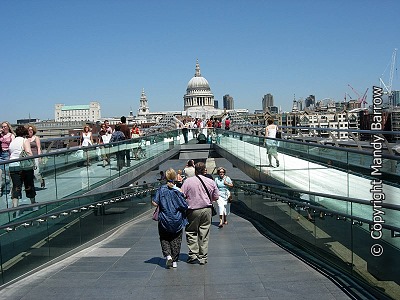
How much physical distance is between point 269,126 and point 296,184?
Answer: 16.8 feet

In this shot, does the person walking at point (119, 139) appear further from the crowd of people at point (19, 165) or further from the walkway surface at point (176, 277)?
the walkway surface at point (176, 277)

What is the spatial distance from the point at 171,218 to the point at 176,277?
3.19 feet

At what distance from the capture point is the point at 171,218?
26.9 ft

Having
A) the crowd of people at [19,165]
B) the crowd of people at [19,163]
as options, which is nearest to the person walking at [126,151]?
the crowd of people at [19,163]

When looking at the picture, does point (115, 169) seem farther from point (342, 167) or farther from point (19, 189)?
point (342, 167)

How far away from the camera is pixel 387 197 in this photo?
669cm

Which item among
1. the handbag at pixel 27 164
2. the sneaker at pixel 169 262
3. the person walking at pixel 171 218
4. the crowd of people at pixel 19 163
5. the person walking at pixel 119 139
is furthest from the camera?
the person walking at pixel 119 139

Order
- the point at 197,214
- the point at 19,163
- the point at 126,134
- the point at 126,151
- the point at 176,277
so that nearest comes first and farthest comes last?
the point at 176,277 → the point at 197,214 → the point at 19,163 → the point at 126,151 → the point at 126,134

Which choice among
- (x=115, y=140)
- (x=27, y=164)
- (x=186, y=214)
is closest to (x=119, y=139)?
(x=115, y=140)

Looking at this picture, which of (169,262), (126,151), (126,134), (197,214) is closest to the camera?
(169,262)

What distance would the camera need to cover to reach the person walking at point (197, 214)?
8.47 m

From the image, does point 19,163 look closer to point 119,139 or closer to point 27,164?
point 27,164

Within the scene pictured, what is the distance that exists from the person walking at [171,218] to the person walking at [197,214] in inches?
9.4

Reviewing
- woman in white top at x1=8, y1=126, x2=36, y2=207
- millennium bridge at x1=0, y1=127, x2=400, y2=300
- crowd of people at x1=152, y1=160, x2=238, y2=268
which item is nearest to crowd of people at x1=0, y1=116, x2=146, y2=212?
woman in white top at x1=8, y1=126, x2=36, y2=207
